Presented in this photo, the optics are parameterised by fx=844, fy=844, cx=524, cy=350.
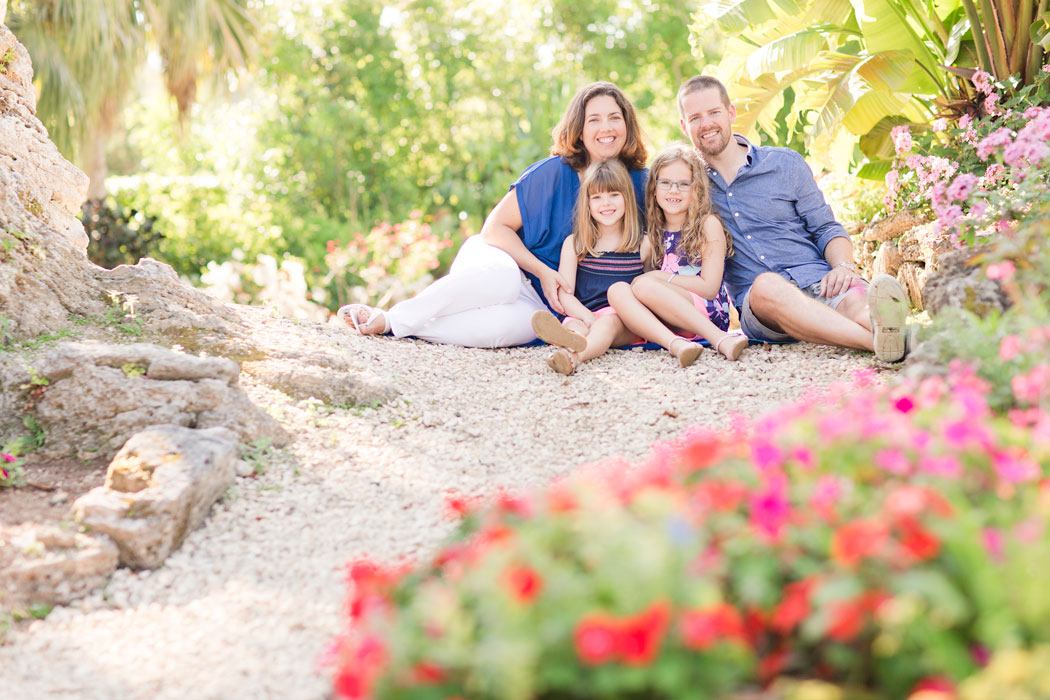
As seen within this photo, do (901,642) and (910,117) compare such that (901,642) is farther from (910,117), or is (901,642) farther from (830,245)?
(910,117)

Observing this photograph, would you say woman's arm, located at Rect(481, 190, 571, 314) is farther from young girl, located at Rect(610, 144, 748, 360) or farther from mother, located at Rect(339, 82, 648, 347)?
young girl, located at Rect(610, 144, 748, 360)

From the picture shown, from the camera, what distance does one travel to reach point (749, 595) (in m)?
1.33

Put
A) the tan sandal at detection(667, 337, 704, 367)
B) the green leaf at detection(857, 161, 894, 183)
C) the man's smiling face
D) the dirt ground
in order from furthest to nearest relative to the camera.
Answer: the green leaf at detection(857, 161, 894, 183)
the man's smiling face
the tan sandal at detection(667, 337, 704, 367)
the dirt ground

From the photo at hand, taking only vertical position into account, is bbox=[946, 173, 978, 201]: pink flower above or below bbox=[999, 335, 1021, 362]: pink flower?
above

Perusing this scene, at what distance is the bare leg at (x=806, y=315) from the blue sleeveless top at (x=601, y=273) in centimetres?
71

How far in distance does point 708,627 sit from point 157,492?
1.92 m

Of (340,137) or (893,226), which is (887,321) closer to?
(893,226)

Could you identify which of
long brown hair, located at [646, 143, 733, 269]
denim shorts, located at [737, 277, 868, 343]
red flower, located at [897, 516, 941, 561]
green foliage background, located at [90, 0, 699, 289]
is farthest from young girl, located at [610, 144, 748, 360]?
green foliage background, located at [90, 0, 699, 289]

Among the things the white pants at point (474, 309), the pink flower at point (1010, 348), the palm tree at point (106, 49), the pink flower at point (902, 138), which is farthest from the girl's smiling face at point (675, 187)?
the palm tree at point (106, 49)

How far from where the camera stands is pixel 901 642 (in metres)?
1.26

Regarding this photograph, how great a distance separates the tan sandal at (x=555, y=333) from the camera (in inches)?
153

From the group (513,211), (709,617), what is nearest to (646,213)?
(513,211)

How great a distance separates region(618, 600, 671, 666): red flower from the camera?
45.4 inches

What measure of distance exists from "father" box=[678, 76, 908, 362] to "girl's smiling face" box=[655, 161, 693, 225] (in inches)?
9.8
